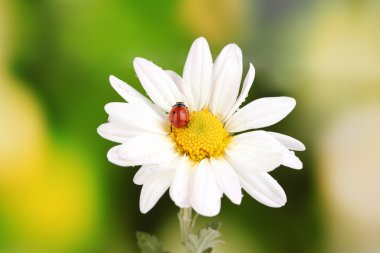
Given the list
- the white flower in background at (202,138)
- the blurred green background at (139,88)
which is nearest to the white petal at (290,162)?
the white flower in background at (202,138)

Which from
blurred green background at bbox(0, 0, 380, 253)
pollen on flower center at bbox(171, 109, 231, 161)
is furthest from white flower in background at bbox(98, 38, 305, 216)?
blurred green background at bbox(0, 0, 380, 253)

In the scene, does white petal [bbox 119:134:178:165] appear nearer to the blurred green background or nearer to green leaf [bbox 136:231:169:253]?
green leaf [bbox 136:231:169:253]

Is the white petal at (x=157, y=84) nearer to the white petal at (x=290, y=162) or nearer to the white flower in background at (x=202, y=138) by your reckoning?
the white flower in background at (x=202, y=138)

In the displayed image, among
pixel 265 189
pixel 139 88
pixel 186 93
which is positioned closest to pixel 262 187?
pixel 265 189

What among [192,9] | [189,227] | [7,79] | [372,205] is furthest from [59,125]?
[372,205]

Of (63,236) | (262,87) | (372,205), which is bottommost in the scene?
(63,236)

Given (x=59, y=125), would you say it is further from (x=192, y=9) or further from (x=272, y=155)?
(x=272, y=155)
